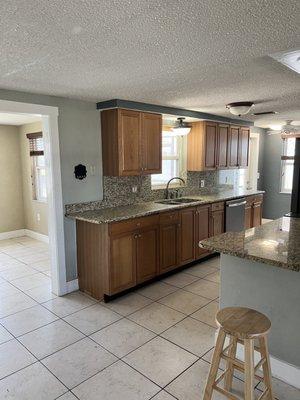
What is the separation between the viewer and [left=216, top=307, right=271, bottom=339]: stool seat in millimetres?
1654

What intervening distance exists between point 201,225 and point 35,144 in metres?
3.35

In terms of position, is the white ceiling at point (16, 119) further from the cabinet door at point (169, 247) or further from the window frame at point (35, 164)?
the cabinet door at point (169, 247)

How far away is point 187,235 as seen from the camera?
4.19 meters

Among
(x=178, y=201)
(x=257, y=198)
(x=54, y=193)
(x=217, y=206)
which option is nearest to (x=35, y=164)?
(x=54, y=193)

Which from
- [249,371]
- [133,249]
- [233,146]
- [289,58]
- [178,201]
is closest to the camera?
[249,371]

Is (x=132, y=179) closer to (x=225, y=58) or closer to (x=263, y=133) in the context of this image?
(x=225, y=58)

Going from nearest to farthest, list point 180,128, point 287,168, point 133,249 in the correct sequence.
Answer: point 133,249 < point 180,128 < point 287,168

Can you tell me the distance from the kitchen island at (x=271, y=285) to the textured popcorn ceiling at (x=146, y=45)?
1.28 metres

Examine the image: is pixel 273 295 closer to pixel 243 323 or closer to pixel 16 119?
pixel 243 323

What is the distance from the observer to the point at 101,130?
12.3 feet

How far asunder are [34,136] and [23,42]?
156 inches

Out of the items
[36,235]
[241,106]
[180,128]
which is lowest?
[36,235]

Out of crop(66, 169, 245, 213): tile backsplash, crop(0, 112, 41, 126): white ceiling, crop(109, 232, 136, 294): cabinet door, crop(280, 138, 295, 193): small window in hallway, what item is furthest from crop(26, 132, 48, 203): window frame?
crop(280, 138, 295, 193): small window in hallway

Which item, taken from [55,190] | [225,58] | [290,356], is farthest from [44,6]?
[290,356]
